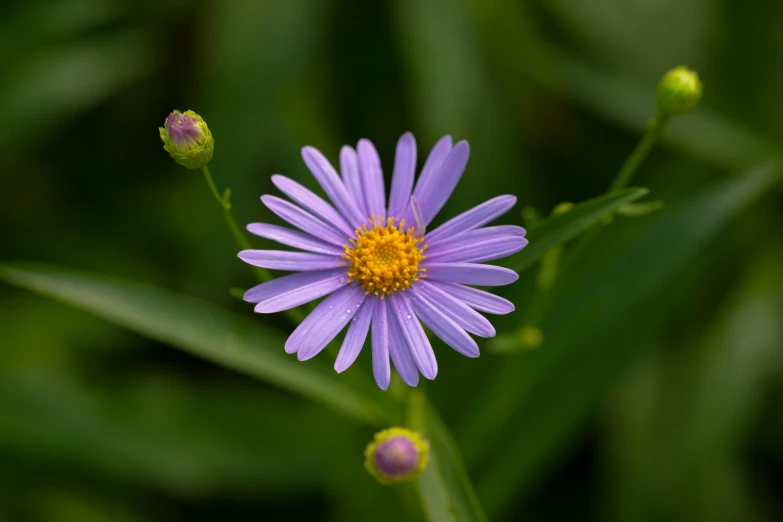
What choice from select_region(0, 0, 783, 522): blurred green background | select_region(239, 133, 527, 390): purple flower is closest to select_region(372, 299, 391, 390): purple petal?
select_region(239, 133, 527, 390): purple flower

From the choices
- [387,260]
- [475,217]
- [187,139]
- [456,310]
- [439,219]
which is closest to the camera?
[187,139]

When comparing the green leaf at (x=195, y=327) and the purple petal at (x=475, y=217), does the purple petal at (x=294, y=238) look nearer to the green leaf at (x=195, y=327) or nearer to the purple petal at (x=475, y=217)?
the purple petal at (x=475, y=217)

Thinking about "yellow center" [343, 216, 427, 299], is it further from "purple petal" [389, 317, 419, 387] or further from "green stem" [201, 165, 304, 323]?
"green stem" [201, 165, 304, 323]

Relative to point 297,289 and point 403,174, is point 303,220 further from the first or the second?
point 403,174

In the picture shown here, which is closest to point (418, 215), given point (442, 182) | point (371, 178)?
point (442, 182)

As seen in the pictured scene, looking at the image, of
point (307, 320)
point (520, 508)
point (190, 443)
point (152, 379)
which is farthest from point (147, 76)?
point (520, 508)

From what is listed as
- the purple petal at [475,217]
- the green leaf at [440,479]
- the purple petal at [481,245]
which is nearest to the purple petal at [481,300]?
the purple petal at [481,245]
